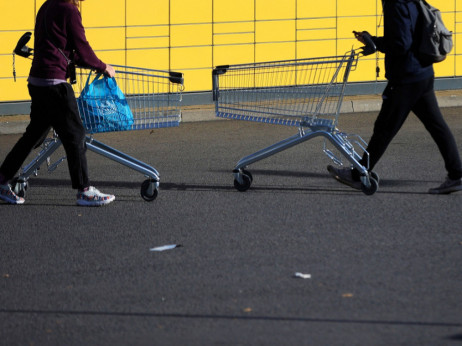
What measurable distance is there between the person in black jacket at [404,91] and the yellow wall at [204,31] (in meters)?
6.63

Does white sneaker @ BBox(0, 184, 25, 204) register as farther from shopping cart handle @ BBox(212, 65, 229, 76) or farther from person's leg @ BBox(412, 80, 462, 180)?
person's leg @ BBox(412, 80, 462, 180)

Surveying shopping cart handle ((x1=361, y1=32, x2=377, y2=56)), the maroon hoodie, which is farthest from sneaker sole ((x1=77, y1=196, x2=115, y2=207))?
shopping cart handle ((x1=361, y1=32, x2=377, y2=56))

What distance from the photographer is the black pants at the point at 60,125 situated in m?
8.65

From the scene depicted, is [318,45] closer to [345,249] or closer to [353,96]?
[353,96]

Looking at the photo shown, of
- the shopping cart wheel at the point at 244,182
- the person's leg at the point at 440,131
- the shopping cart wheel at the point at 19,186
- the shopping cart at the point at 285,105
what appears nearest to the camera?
the person's leg at the point at 440,131

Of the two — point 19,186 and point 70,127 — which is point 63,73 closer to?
point 70,127

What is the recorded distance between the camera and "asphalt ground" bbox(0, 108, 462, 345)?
5.45 meters

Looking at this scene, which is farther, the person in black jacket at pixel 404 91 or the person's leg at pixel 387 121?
the person's leg at pixel 387 121

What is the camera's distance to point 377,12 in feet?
54.0

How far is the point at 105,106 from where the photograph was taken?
349 inches

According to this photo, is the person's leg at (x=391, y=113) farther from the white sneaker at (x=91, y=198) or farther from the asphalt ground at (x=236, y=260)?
the white sneaker at (x=91, y=198)

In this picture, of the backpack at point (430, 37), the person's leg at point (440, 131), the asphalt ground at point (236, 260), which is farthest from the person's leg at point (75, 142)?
the backpack at point (430, 37)

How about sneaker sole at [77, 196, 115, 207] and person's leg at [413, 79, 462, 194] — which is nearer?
sneaker sole at [77, 196, 115, 207]

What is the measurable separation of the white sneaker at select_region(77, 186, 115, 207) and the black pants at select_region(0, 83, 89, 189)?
0.07m
